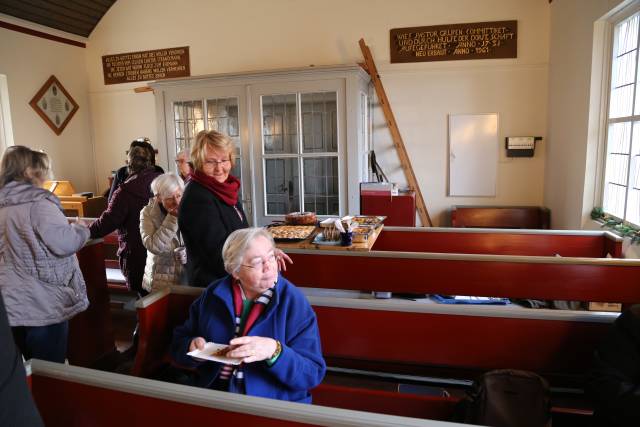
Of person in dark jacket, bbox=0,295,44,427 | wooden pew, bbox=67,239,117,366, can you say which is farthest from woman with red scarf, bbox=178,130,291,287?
wooden pew, bbox=67,239,117,366

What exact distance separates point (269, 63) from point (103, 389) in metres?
5.26

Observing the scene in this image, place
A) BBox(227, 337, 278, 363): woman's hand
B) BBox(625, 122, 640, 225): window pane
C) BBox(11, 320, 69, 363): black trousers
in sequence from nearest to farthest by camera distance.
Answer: BBox(227, 337, 278, 363): woman's hand
BBox(11, 320, 69, 363): black trousers
BBox(625, 122, 640, 225): window pane

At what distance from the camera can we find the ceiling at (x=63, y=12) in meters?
5.65

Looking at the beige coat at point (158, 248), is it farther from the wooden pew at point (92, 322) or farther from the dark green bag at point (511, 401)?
the dark green bag at point (511, 401)

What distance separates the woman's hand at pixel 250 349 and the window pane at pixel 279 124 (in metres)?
4.11

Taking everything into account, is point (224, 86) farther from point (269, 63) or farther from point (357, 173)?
point (357, 173)

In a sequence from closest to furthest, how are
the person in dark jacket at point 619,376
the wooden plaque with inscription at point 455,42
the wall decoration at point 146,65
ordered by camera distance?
the person in dark jacket at point 619,376, the wooden plaque with inscription at point 455,42, the wall decoration at point 146,65

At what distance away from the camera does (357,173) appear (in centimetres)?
508

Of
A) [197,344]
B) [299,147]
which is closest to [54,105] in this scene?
[299,147]

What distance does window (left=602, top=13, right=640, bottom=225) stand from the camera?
338cm

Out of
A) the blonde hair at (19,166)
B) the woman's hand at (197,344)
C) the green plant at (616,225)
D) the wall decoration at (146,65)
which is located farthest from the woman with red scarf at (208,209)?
the wall decoration at (146,65)

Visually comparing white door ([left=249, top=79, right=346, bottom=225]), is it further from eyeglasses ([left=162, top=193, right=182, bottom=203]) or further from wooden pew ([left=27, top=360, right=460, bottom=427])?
wooden pew ([left=27, top=360, right=460, bottom=427])

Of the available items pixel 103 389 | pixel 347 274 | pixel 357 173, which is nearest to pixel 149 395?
pixel 103 389

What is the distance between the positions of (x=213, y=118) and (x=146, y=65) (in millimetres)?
1755
